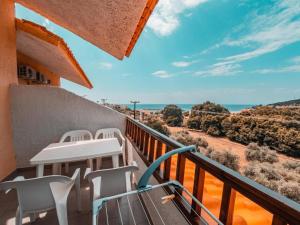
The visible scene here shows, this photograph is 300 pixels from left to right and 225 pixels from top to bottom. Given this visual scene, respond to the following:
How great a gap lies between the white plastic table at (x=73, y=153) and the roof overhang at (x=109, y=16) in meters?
1.89

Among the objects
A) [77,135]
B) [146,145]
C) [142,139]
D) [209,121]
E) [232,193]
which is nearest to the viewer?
[232,193]

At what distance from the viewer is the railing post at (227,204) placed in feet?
2.88

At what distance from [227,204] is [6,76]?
146 inches

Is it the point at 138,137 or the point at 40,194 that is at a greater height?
the point at 138,137

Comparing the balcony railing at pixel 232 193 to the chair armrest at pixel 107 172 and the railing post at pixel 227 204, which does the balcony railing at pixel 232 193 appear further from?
the chair armrest at pixel 107 172

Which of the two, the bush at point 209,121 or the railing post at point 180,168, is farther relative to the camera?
the bush at point 209,121

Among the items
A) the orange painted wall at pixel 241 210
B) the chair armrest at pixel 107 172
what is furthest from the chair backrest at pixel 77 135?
the orange painted wall at pixel 241 210

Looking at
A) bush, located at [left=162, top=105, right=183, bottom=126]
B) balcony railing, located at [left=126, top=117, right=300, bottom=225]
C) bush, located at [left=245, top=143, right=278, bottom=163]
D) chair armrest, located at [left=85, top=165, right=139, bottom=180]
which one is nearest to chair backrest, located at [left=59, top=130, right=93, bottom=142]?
chair armrest, located at [left=85, top=165, right=139, bottom=180]

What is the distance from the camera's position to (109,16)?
2.09m

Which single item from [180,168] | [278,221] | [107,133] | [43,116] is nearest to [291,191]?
[180,168]

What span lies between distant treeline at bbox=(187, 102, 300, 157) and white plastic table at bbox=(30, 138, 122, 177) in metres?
5.64

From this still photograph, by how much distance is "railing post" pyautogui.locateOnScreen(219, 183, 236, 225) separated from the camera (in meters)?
0.88

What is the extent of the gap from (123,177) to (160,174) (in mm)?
567

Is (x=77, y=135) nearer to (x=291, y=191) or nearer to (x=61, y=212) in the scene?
(x=61, y=212)
